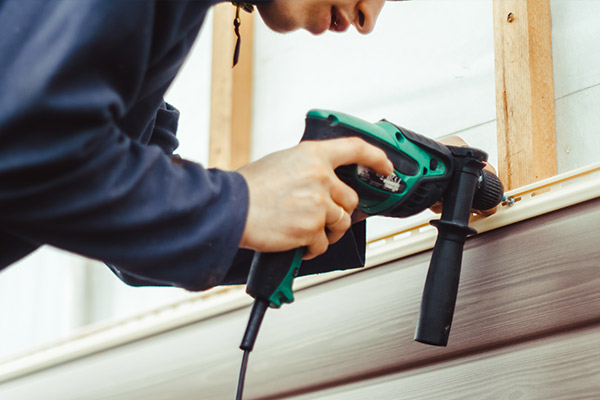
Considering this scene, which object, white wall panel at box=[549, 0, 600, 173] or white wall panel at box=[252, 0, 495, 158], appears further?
white wall panel at box=[252, 0, 495, 158]

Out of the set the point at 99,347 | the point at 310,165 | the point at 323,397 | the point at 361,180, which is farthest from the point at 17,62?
the point at 99,347

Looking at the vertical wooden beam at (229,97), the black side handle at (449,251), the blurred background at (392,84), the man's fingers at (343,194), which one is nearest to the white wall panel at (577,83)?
the blurred background at (392,84)

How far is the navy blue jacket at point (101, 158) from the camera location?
2.04ft

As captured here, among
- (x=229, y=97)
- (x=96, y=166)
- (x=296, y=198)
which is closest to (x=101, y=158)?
(x=96, y=166)

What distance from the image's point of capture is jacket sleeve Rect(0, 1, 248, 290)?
62cm

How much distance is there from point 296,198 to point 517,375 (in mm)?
433

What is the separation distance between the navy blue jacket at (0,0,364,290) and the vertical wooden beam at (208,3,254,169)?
108 cm

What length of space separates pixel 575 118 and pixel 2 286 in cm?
220

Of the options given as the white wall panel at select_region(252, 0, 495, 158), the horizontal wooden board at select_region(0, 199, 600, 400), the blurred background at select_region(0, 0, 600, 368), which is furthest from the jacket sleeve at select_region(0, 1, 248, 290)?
the white wall panel at select_region(252, 0, 495, 158)

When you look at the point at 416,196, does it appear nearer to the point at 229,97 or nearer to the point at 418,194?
the point at 418,194

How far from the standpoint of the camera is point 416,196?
38.9 inches

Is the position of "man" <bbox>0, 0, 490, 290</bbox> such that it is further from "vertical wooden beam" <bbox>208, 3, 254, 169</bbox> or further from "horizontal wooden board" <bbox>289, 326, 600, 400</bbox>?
"vertical wooden beam" <bbox>208, 3, 254, 169</bbox>

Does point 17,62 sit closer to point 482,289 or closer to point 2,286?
point 482,289

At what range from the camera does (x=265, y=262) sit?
0.88 meters
